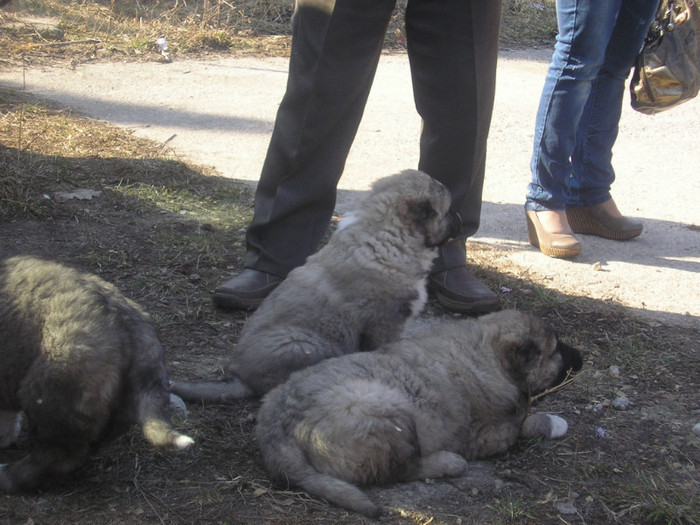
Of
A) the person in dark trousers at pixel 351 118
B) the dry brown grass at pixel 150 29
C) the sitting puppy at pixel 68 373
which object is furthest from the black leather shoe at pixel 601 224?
the dry brown grass at pixel 150 29

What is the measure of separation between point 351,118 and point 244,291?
3.76 ft

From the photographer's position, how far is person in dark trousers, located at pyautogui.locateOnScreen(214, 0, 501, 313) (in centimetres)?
423

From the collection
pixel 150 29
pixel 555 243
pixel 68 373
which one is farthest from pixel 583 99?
pixel 150 29

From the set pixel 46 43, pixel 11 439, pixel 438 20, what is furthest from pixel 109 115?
pixel 11 439

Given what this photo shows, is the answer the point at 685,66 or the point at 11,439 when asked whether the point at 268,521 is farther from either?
the point at 685,66

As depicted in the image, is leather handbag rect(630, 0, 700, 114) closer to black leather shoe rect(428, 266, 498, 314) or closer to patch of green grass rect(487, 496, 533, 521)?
black leather shoe rect(428, 266, 498, 314)

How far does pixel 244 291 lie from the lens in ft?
14.6

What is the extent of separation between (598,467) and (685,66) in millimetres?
3272

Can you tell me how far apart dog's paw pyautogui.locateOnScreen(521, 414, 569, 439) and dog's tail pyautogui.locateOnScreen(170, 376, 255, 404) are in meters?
1.23

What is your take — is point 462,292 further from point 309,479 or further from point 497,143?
point 497,143

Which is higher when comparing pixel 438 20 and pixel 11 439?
pixel 438 20

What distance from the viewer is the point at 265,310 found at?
148 inches

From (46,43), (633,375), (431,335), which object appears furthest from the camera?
(46,43)

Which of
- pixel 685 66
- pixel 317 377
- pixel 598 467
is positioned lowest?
pixel 598 467
